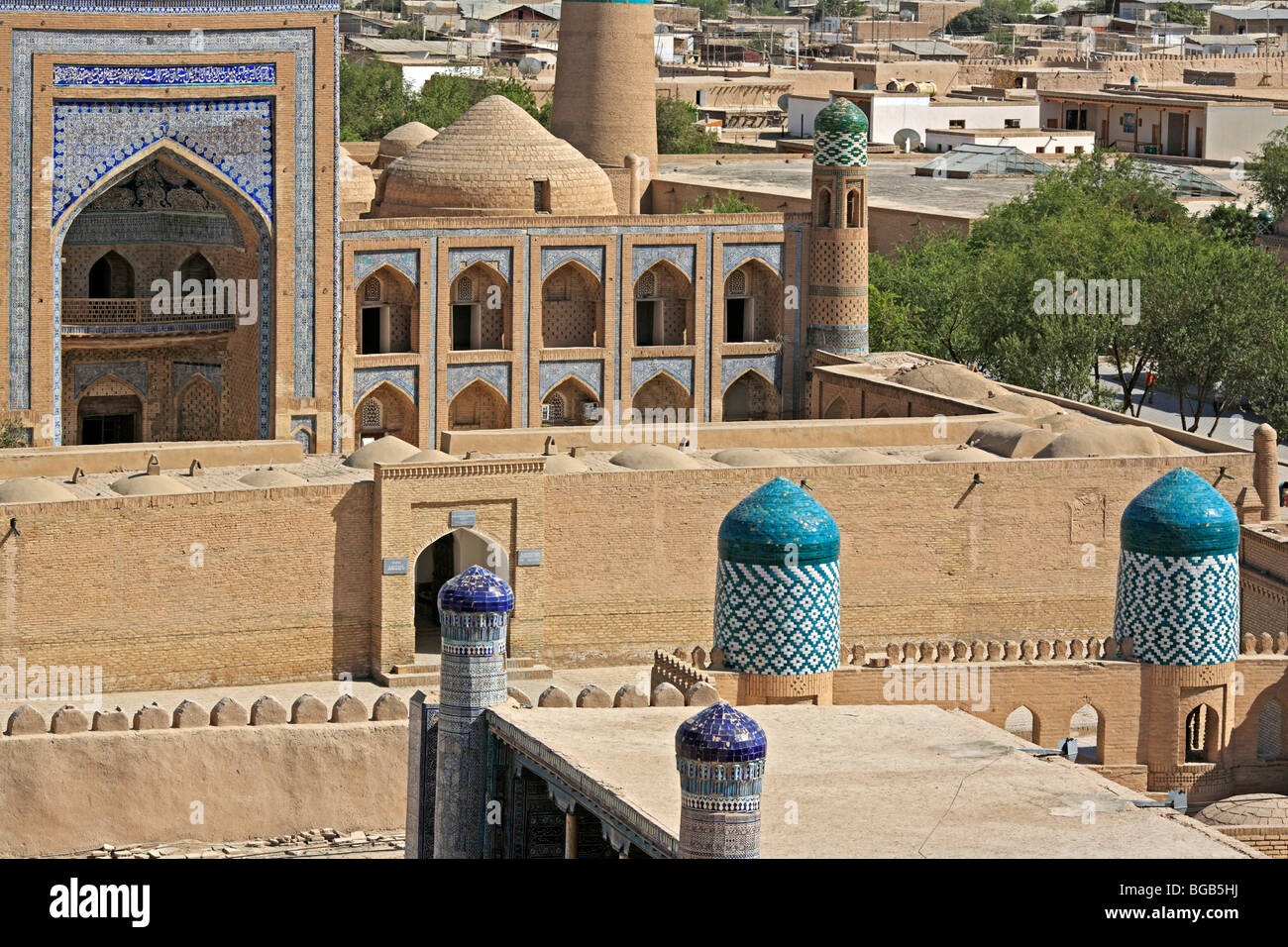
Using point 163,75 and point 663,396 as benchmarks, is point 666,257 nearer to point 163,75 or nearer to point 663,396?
point 663,396

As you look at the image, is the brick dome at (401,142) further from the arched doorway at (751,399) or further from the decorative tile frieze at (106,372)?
the decorative tile frieze at (106,372)

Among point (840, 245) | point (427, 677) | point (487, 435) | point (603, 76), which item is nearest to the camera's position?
point (427, 677)

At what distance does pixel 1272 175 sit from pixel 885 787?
4131 centimetres

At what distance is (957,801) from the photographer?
19594mm

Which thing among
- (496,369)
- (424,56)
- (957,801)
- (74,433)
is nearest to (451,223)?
(496,369)

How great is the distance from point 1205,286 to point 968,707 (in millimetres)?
18151

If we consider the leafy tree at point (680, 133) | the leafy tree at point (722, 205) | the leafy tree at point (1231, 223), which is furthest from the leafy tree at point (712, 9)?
the leafy tree at point (722, 205)

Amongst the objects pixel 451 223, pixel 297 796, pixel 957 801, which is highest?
pixel 451 223

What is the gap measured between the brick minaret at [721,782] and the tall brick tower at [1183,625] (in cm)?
1153

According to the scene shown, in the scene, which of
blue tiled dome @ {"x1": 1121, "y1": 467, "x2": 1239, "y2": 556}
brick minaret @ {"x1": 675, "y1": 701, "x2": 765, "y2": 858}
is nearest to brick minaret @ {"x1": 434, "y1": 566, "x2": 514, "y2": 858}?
brick minaret @ {"x1": 675, "y1": 701, "x2": 765, "y2": 858}

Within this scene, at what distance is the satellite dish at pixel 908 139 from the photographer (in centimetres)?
6638

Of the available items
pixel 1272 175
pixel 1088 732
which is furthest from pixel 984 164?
pixel 1088 732

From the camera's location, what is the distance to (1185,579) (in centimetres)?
2748
